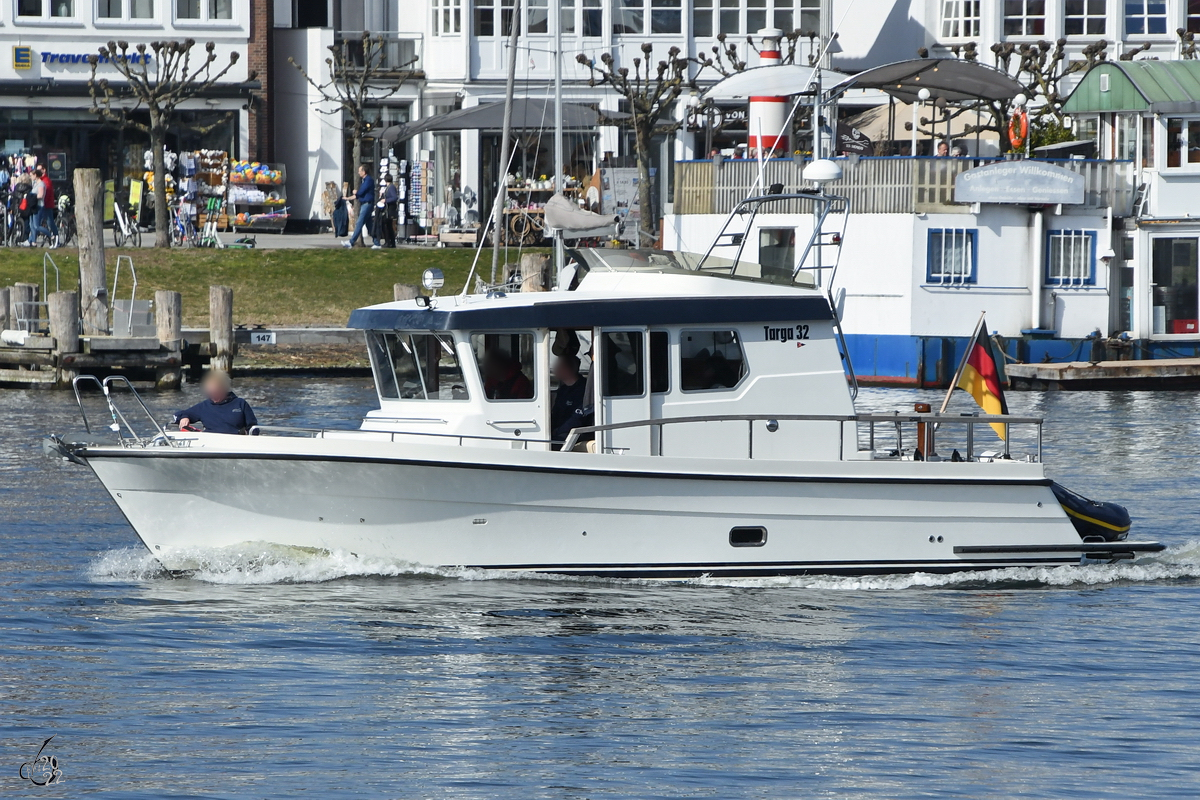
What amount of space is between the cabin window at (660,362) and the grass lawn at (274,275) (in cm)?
2030

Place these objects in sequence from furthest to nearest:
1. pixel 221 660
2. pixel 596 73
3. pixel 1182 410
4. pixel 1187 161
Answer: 1. pixel 596 73
2. pixel 1187 161
3. pixel 1182 410
4. pixel 221 660

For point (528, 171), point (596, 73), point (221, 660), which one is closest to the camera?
point (221, 660)

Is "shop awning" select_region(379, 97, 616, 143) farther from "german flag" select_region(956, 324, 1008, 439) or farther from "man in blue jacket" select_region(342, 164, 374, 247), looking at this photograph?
"german flag" select_region(956, 324, 1008, 439)

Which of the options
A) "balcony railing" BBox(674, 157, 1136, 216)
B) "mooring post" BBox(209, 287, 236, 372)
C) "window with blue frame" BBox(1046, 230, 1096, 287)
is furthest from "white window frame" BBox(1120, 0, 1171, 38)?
"mooring post" BBox(209, 287, 236, 372)

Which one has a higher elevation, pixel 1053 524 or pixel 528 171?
pixel 528 171

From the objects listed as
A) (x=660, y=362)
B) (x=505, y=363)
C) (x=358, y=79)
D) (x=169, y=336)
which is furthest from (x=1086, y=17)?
(x=505, y=363)

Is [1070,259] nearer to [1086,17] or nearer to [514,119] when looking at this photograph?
[514,119]

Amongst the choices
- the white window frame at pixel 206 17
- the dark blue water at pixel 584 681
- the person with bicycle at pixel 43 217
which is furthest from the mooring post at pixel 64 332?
the white window frame at pixel 206 17

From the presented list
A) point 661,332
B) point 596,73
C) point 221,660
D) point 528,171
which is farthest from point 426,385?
point 596,73

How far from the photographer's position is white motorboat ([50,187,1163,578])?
13547 mm

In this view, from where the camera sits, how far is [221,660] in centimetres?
1190

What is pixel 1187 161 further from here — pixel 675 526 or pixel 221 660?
pixel 221 660

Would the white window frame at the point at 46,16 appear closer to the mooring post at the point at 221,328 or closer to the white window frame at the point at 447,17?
the white window frame at the point at 447,17

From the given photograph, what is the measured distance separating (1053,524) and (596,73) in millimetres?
33455
